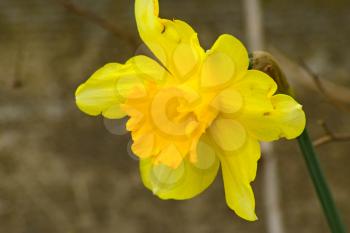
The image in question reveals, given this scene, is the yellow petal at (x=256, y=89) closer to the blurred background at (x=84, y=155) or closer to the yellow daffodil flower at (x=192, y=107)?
the yellow daffodil flower at (x=192, y=107)

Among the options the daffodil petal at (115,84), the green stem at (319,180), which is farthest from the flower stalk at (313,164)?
the daffodil petal at (115,84)

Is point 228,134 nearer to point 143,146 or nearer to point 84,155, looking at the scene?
point 143,146

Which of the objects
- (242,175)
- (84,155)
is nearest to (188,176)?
(242,175)

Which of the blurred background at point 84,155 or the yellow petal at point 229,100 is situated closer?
the yellow petal at point 229,100

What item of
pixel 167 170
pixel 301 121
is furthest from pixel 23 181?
pixel 301 121

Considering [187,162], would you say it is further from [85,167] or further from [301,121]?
[85,167]

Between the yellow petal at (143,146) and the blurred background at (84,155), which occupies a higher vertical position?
the yellow petal at (143,146)

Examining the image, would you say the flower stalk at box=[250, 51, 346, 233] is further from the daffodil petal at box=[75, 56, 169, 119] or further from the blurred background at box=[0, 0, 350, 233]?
the blurred background at box=[0, 0, 350, 233]
